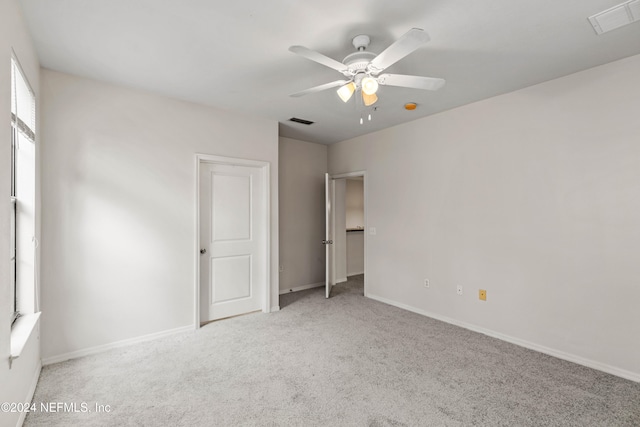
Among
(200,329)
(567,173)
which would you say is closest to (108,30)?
(200,329)

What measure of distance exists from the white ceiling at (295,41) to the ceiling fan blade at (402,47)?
0.30 m

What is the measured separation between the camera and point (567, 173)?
2.72 m

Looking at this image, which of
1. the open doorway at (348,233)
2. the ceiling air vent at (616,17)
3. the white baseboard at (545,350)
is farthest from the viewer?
the open doorway at (348,233)

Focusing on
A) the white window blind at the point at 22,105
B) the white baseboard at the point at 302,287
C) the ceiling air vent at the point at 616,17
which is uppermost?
the ceiling air vent at the point at 616,17

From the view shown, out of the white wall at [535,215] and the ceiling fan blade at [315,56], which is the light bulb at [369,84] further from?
the white wall at [535,215]

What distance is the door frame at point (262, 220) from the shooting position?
11.1ft

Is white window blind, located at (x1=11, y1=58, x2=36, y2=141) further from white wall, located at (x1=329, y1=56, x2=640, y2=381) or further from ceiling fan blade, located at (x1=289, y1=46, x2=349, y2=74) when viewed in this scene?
white wall, located at (x1=329, y1=56, x2=640, y2=381)

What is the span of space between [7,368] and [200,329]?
191 centimetres

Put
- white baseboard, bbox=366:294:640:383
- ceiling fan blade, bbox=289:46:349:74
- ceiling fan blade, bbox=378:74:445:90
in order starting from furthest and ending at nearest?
white baseboard, bbox=366:294:640:383, ceiling fan blade, bbox=378:74:445:90, ceiling fan blade, bbox=289:46:349:74

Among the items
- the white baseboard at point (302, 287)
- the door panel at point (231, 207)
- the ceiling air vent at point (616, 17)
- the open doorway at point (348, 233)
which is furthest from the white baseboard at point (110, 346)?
the ceiling air vent at point (616, 17)

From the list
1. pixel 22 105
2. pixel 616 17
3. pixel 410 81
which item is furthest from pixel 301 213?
pixel 616 17

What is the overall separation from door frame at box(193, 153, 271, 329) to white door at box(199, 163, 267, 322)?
0.04 meters

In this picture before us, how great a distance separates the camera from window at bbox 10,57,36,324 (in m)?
2.23

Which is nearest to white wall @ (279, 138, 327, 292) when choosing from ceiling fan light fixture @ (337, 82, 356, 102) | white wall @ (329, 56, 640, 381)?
white wall @ (329, 56, 640, 381)
